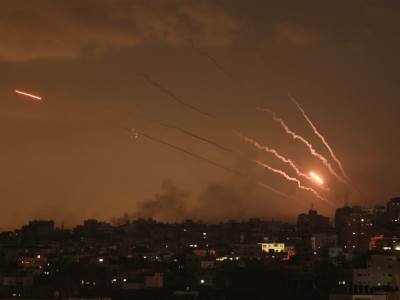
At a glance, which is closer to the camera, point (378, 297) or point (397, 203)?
point (378, 297)

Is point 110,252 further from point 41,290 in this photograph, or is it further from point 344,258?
point 41,290

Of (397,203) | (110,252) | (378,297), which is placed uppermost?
(397,203)

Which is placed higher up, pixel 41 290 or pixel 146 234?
pixel 146 234

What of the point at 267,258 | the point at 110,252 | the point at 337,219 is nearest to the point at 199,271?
the point at 267,258

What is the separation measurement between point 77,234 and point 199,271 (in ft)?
116

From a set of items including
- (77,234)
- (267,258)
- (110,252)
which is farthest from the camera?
(77,234)

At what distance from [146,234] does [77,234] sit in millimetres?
5093

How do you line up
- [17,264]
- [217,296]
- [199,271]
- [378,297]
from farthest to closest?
[17,264]
[199,271]
[217,296]
[378,297]

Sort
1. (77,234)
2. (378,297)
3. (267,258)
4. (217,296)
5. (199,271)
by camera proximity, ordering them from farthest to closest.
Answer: (77,234), (267,258), (199,271), (217,296), (378,297)

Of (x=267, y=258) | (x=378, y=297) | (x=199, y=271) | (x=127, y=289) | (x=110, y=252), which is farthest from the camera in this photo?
(x=110, y=252)

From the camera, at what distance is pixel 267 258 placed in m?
56.9

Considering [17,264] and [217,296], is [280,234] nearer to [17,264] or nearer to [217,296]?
[17,264]

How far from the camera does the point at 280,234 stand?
78.6 metres

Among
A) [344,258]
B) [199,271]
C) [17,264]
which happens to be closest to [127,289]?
[199,271]
